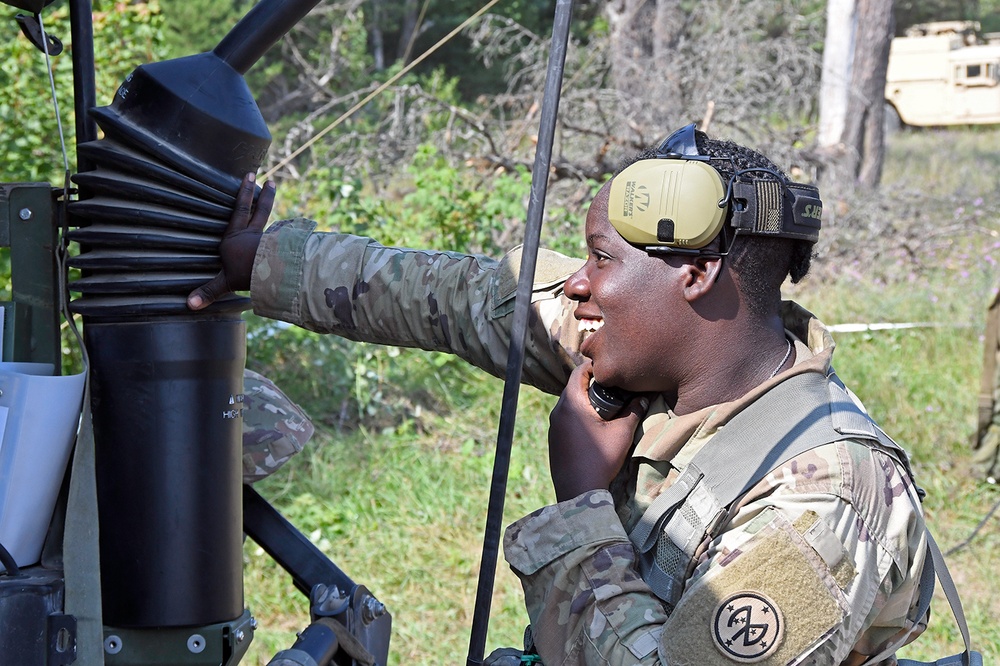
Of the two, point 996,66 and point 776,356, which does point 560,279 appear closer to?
point 776,356

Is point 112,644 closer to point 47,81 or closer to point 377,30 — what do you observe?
point 47,81

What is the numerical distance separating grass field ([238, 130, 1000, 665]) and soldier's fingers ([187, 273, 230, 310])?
92.0 inches

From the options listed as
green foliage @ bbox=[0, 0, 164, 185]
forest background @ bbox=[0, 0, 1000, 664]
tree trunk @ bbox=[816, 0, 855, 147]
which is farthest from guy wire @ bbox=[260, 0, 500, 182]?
tree trunk @ bbox=[816, 0, 855, 147]

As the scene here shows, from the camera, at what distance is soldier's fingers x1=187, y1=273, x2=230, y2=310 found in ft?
5.99

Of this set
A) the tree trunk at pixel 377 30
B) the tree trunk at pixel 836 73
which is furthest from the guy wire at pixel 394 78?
the tree trunk at pixel 377 30

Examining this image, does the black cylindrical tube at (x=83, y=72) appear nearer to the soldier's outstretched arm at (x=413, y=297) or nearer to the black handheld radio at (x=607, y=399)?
the soldier's outstretched arm at (x=413, y=297)

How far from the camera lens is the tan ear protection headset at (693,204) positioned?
1.84m

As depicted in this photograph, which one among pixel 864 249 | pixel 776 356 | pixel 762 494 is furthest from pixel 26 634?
pixel 864 249

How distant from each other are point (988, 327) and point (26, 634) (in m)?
4.71

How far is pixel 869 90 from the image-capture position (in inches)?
392

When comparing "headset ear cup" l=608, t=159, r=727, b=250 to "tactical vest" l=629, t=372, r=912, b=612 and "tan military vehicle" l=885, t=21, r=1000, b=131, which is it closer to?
"tactical vest" l=629, t=372, r=912, b=612

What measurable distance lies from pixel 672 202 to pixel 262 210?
743mm

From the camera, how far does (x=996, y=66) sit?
613 inches

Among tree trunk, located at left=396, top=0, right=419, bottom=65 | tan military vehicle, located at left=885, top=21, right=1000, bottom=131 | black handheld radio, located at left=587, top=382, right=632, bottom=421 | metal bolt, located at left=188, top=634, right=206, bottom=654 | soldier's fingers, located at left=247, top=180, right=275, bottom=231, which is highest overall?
tree trunk, located at left=396, top=0, right=419, bottom=65
